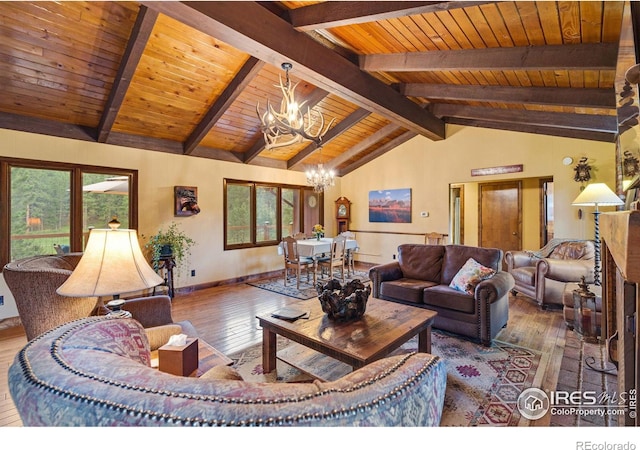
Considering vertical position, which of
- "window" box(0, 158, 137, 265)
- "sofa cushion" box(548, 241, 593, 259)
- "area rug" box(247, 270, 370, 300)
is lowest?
"area rug" box(247, 270, 370, 300)

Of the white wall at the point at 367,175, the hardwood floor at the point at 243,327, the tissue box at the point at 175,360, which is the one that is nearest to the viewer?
the tissue box at the point at 175,360

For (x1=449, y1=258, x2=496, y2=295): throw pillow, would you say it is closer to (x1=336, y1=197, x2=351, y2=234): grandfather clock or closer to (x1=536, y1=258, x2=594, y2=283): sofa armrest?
(x1=536, y1=258, x2=594, y2=283): sofa armrest

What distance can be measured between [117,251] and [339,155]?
633 centimetres

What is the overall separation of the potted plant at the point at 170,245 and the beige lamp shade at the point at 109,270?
336 centimetres

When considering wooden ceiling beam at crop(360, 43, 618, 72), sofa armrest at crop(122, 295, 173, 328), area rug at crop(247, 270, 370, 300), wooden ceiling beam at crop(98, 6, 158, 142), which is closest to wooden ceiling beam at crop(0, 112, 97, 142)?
wooden ceiling beam at crop(98, 6, 158, 142)

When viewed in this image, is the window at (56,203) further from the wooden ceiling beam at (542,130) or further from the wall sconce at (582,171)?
the wall sconce at (582,171)

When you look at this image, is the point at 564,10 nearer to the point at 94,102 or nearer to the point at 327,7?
the point at 327,7

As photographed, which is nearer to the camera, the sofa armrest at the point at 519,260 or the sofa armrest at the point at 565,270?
the sofa armrest at the point at 565,270

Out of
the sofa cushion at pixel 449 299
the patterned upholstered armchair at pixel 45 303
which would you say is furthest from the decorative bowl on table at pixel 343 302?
the sofa cushion at pixel 449 299

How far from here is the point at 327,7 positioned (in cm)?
261

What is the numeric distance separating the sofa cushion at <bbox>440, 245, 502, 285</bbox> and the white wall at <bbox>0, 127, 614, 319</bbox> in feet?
9.54

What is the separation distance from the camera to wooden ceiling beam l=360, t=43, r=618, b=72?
2.55 metres

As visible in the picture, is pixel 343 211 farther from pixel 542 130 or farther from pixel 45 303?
pixel 45 303

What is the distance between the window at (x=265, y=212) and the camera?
599 centimetres
